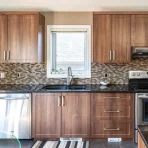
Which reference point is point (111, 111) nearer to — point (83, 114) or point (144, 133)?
point (83, 114)

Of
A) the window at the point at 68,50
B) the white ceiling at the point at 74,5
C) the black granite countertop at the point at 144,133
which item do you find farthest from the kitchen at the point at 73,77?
the black granite countertop at the point at 144,133

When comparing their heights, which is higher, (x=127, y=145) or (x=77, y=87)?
(x=77, y=87)

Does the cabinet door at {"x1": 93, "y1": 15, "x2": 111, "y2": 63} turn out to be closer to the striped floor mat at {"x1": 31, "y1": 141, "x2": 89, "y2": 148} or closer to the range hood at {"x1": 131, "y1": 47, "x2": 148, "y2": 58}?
the range hood at {"x1": 131, "y1": 47, "x2": 148, "y2": 58}

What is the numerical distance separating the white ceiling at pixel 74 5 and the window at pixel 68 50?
474mm

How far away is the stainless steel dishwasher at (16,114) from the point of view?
4.03 m

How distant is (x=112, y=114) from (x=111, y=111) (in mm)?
53

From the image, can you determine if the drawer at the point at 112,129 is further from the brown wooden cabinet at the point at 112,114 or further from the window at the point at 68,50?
the window at the point at 68,50

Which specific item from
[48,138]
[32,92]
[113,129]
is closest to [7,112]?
[32,92]

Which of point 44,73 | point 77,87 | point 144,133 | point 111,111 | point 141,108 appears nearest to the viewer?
point 144,133

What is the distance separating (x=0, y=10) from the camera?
4414 millimetres

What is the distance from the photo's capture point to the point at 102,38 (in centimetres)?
440

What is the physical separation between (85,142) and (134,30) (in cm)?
211

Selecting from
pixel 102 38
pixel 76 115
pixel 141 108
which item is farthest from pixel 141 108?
pixel 102 38

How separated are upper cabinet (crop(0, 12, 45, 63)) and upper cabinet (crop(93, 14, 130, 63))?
1044mm
